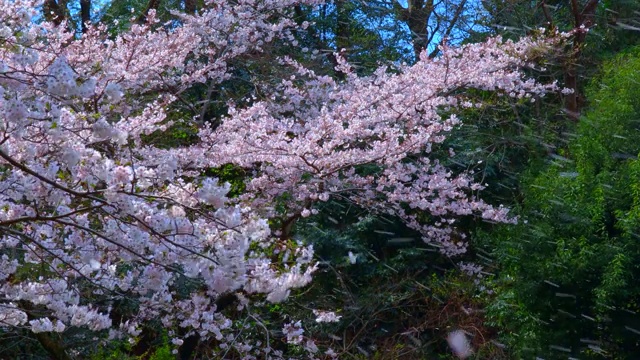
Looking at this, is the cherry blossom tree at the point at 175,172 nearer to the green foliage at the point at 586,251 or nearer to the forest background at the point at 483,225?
the forest background at the point at 483,225

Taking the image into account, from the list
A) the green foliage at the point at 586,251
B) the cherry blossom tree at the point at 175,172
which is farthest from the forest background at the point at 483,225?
the cherry blossom tree at the point at 175,172

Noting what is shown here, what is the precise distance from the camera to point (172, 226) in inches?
142

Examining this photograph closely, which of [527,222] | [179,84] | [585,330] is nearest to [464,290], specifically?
[527,222]

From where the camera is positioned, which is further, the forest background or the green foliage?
the forest background

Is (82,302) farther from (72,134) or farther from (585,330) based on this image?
(585,330)

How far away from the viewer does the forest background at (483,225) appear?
655 cm

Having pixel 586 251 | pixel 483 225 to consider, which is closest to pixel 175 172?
pixel 586 251

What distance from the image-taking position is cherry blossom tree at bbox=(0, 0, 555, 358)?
3.39 metres

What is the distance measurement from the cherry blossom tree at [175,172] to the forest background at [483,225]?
41 centimetres

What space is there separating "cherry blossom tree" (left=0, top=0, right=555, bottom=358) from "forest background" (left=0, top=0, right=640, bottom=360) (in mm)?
407

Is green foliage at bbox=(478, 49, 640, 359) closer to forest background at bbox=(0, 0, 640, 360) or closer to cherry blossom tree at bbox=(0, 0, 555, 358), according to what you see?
forest background at bbox=(0, 0, 640, 360)

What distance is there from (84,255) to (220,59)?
5.16 m

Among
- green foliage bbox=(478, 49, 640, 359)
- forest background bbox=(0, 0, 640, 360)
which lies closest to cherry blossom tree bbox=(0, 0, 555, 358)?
forest background bbox=(0, 0, 640, 360)

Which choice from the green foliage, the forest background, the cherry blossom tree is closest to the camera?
the cherry blossom tree
